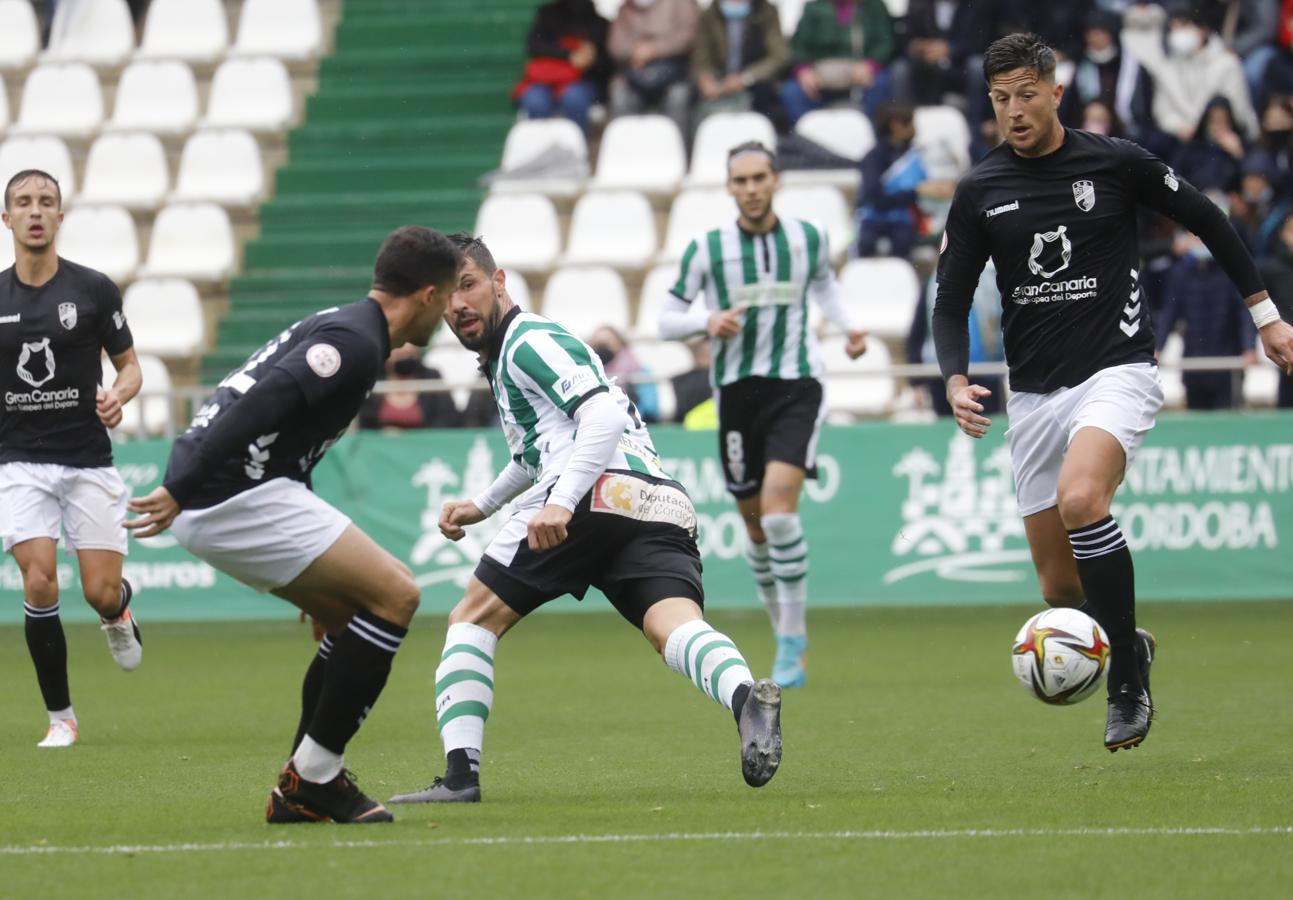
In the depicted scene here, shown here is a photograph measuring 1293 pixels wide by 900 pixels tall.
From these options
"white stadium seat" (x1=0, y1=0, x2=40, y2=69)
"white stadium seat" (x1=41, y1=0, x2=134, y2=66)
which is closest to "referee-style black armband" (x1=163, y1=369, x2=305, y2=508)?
"white stadium seat" (x1=41, y1=0, x2=134, y2=66)

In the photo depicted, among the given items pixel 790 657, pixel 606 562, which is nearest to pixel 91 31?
pixel 790 657

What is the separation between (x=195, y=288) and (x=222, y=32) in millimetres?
4182

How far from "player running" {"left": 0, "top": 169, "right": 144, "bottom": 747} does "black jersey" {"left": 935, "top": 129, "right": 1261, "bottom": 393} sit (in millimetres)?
4115

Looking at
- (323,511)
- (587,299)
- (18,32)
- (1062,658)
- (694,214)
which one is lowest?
(1062,658)

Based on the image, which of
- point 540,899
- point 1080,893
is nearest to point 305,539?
point 540,899

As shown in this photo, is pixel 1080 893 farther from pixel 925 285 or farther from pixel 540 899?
pixel 925 285

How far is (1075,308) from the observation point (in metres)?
7.70

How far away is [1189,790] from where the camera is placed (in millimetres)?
6719

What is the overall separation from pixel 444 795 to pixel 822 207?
523 inches

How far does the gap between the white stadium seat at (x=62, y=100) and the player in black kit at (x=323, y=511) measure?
57.8 ft

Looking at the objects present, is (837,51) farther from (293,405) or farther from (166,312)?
(293,405)

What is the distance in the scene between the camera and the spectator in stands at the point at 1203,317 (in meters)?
16.3

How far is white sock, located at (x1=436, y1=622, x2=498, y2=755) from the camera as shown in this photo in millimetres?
6812

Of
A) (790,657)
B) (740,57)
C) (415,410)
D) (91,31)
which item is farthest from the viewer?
(91,31)
